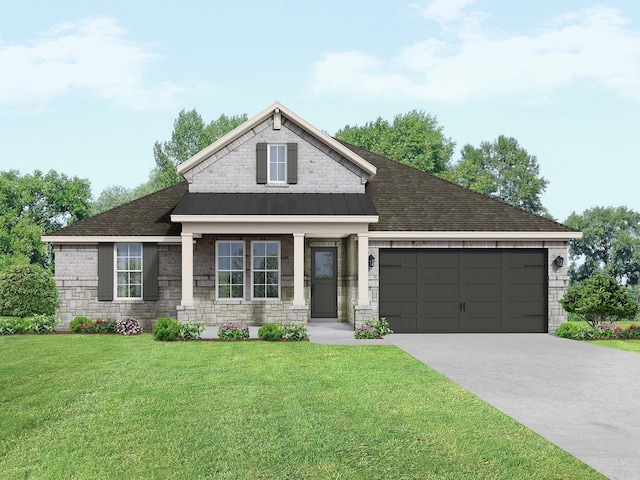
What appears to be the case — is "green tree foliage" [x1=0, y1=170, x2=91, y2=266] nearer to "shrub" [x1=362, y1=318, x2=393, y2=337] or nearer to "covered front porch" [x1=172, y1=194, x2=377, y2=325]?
"covered front porch" [x1=172, y1=194, x2=377, y2=325]

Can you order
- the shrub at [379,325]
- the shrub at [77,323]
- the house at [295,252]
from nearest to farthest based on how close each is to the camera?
the shrub at [379,325]
the house at [295,252]
the shrub at [77,323]

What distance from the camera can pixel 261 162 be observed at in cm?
1980

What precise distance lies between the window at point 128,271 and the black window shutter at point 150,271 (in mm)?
293

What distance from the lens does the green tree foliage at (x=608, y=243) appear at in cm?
6019

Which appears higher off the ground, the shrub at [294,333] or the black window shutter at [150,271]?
the black window shutter at [150,271]

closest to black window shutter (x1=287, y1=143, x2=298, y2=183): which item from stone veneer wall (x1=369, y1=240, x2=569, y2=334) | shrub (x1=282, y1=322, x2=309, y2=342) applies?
stone veneer wall (x1=369, y1=240, x2=569, y2=334)

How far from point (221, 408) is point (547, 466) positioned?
14.1 ft

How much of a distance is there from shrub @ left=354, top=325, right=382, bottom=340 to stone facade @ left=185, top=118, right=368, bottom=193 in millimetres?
4871

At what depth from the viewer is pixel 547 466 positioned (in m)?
6.09

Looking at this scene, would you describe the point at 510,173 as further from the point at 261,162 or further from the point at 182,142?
the point at 261,162

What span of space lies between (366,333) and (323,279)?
4.50 metres

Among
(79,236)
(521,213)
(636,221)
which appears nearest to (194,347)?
(79,236)

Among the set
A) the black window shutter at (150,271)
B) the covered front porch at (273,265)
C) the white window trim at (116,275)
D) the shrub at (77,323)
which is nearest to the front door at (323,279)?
the covered front porch at (273,265)

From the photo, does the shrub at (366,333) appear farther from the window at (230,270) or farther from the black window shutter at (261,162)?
the black window shutter at (261,162)
